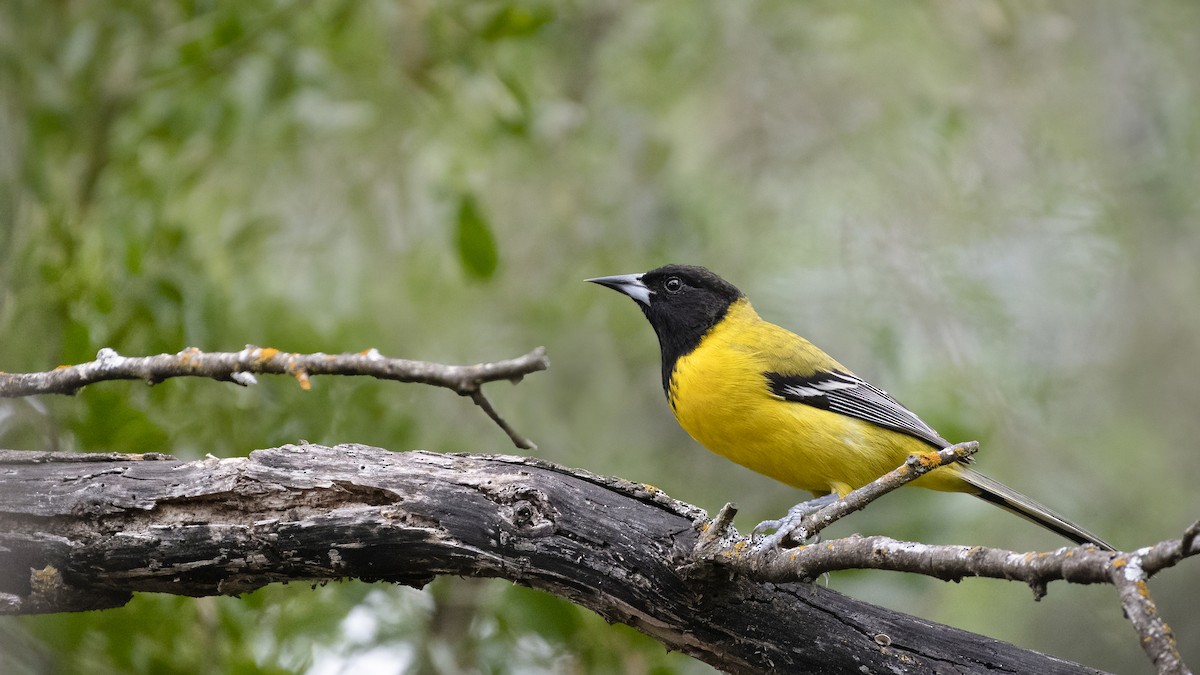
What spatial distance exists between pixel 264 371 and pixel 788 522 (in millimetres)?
1785

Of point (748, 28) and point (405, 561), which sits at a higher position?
point (748, 28)

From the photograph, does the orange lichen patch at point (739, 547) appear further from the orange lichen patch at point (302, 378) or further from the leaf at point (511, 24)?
the leaf at point (511, 24)

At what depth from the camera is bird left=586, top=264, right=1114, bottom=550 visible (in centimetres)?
462

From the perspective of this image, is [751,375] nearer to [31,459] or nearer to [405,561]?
[405,561]

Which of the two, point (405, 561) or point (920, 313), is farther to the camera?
point (920, 313)

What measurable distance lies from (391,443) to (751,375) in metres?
1.56

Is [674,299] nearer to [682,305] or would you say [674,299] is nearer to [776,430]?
[682,305]

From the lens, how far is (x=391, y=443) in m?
4.72

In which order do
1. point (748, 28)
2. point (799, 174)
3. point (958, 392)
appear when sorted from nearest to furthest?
1. point (958, 392)
2. point (748, 28)
3. point (799, 174)

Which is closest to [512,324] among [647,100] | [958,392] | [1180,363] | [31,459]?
[647,100]

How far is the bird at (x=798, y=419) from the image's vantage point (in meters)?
4.62

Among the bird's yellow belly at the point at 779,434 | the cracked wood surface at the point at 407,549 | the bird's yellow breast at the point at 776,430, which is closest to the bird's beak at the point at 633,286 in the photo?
the bird's yellow breast at the point at 776,430

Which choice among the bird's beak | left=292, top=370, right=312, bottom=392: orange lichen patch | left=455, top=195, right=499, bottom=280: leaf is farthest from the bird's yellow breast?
left=292, top=370, right=312, bottom=392: orange lichen patch

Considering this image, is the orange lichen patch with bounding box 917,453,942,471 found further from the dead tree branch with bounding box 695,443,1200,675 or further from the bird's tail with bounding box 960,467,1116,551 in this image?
the bird's tail with bounding box 960,467,1116,551
